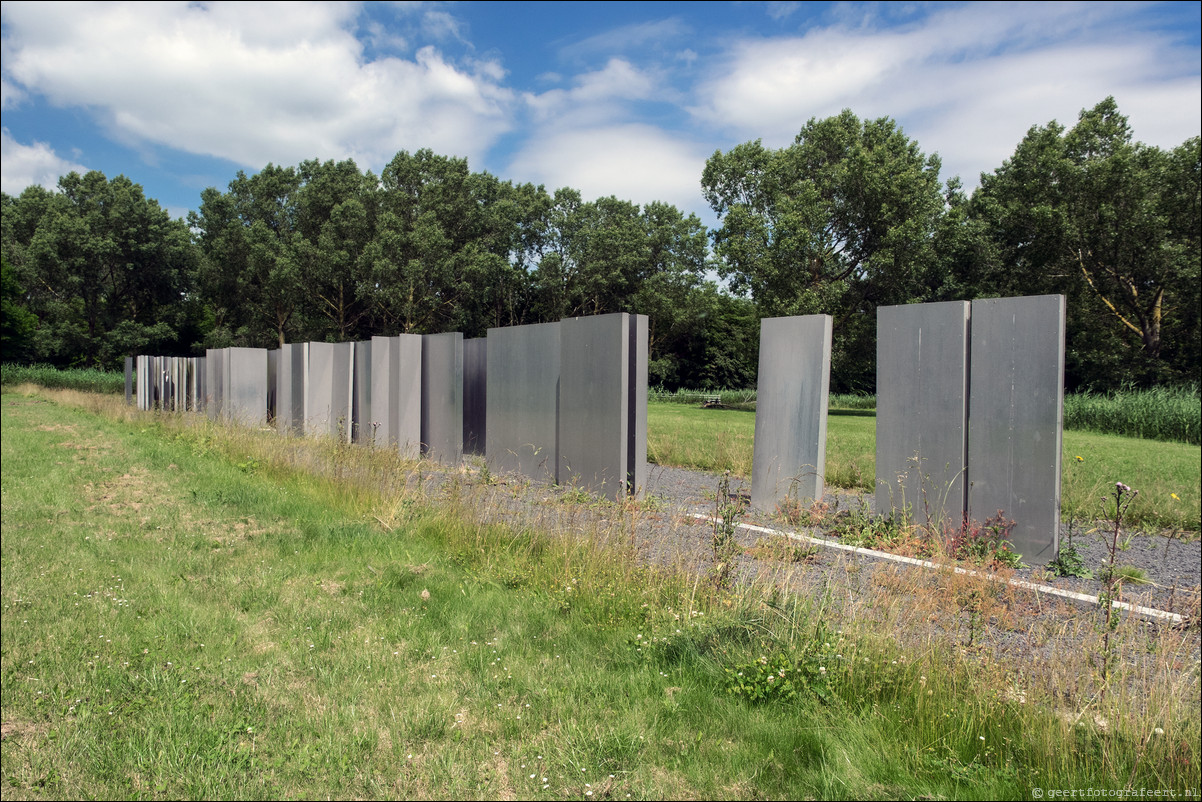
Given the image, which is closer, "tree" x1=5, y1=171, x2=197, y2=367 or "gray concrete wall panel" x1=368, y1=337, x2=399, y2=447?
"gray concrete wall panel" x1=368, y1=337, x2=399, y2=447

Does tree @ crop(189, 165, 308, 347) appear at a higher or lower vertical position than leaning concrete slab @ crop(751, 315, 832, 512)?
higher

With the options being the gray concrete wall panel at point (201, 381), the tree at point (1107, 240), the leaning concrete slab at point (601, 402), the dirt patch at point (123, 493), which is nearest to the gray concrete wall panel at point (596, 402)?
the leaning concrete slab at point (601, 402)

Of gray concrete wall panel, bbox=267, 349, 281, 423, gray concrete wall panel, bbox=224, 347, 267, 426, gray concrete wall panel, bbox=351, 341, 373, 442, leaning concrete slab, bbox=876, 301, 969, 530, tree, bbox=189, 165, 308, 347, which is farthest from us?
tree, bbox=189, 165, 308, 347

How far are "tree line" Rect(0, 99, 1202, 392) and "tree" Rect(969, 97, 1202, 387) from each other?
85 millimetres

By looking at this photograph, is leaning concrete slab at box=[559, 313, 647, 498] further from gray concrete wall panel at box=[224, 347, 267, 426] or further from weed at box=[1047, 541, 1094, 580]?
gray concrete wall panel at box=[224, 347, 267, 426]

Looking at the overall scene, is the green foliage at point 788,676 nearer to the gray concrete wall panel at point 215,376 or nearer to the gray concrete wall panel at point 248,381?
the gray concrete wall panel at point 248,381

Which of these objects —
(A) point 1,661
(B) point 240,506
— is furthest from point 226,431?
(A) point 1,661

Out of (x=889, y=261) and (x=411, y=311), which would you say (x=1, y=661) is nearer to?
(x=889, y=261)

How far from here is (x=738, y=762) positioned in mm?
2426

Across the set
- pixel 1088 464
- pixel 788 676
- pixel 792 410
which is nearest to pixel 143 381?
pixel 792 410

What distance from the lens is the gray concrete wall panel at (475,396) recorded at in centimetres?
1001

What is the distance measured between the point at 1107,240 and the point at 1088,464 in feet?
76.5

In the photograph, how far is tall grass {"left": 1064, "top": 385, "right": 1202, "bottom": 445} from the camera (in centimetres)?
1295

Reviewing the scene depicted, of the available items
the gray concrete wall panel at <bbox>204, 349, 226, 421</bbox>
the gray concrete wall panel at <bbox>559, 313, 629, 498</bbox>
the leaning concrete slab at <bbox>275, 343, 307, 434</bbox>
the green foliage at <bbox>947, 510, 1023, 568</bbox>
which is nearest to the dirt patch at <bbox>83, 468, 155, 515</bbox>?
the gray concrete wall panel at <bbox>559, 313, 629, 498</bbox>
